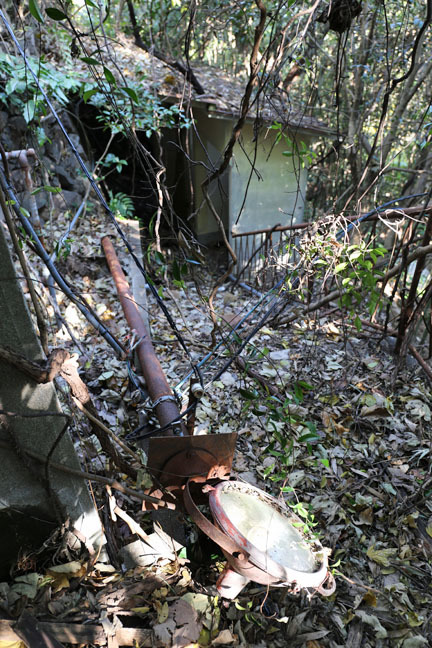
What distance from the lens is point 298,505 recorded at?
2242 mm

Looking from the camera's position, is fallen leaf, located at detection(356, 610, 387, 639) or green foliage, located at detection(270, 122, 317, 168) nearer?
fallen leaf, located at detection(356, 610, 387, 639)

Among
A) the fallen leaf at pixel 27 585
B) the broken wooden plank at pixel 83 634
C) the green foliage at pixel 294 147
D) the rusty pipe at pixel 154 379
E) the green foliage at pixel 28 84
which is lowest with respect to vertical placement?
the fallen leaf at pixel 27 585

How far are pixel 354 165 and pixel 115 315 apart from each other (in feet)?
24.2

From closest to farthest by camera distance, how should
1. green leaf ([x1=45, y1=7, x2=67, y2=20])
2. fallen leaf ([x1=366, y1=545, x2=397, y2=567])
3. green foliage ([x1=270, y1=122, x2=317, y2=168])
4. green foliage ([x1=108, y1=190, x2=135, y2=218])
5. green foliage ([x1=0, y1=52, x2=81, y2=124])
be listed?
green leaf ([x1=45, y1=7, x2=67, y2=20]) < fallen leaf ([x1=366, y1=545, x2=397, y2=567]) < green foliage ([x1=270, y1=122, x2=317, y2=168]) < green foliage ([x1=0, y1=52, x2=81, y2=124]) < green foliage ([x1=108, y1=190, x2=135, y2=218])

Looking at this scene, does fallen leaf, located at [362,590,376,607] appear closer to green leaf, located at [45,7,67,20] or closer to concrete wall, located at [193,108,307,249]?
Result: green leaf, located at [45,7,67,20]

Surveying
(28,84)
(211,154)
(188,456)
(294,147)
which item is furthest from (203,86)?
(188,456)

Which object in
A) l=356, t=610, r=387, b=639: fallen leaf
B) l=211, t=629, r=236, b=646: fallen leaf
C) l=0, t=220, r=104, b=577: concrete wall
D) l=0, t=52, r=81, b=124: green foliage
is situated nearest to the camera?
l=0, t=220, r=104, b=577: concrete wall

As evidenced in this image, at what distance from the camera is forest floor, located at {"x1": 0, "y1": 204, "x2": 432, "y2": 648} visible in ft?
5.98

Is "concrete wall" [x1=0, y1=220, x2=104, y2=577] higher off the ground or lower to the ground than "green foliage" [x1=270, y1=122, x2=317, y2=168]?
lower

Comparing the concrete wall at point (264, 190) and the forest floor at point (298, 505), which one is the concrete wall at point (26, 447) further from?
the concrete wall at point (264, 190)

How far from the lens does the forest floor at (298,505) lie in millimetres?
1821

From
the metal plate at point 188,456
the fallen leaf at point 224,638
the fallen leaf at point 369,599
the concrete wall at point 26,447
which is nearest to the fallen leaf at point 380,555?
the fallen leaf at point 369,599

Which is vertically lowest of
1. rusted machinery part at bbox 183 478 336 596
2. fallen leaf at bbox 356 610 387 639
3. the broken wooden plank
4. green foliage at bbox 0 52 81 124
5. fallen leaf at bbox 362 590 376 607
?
fallen leaf at bbox 356 610 387 639

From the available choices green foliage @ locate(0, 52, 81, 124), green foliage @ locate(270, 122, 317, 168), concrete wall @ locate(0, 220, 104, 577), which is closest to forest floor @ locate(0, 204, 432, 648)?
concrete wall @ locate(0, 220, 104, 577)
